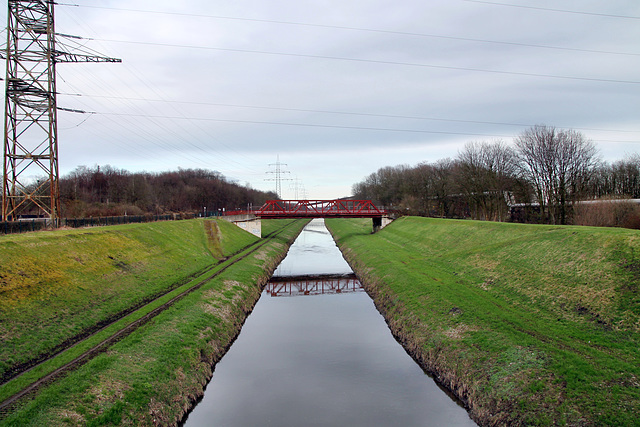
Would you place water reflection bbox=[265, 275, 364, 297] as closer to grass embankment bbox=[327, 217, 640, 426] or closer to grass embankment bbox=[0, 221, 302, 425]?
grass embankment bbox=[0, 221, 302, 425]

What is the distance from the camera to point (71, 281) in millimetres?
18000

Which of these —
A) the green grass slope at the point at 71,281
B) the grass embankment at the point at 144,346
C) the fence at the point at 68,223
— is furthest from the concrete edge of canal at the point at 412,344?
the fence at the point at 68,223

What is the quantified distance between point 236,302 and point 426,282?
10973 mm

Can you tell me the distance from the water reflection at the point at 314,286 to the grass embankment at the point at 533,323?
2820 millimetres

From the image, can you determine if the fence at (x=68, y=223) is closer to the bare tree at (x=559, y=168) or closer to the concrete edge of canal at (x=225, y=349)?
the concrete edge of canal at (x=225, y=349)

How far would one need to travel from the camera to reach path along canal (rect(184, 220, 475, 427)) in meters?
11.8

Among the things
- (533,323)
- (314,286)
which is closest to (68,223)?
(314,286)

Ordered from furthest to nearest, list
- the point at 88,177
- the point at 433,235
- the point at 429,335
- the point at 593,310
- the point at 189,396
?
the point at 88,177
the point at 433,235
the point at 429,335
the point at 593,310
the point at 189,396

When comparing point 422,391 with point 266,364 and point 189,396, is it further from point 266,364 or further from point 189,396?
point 189,396

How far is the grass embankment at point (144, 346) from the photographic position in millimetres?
9867

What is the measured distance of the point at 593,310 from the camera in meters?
14.7

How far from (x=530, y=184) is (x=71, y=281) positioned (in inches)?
1873

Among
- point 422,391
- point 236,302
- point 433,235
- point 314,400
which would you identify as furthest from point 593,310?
point 433,235

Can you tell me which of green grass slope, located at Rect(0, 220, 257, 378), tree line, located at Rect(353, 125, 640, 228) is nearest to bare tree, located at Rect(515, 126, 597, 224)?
tree line, located at Rect(353, 125, 640, 228)
